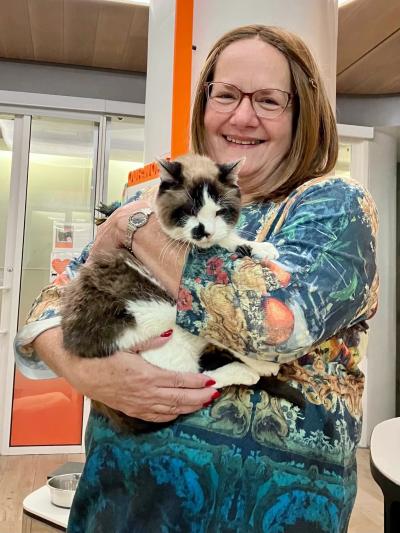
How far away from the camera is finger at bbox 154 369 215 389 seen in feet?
2.58

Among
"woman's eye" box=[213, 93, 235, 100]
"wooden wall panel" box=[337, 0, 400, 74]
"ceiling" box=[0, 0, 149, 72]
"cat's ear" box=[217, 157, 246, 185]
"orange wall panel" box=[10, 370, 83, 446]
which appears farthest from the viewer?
"orange wall panel" box=[10, 370, 83, 446]

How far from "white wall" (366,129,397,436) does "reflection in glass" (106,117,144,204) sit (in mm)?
1906

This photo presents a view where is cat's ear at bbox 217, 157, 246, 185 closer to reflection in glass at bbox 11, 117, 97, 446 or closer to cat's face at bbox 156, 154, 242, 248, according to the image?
cat's face at bbox 156, 154, 242, 248

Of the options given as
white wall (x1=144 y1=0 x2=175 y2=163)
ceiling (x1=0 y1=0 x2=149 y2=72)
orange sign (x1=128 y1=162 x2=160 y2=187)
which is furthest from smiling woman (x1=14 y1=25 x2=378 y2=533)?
ceiling (x1=0 y1=0 x2=149 y2=72)

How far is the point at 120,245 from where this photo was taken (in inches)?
34.2

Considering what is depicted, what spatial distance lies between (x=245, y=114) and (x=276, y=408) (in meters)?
0.55

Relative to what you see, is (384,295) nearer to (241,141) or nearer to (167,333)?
(241,141)

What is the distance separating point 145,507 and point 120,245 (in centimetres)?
44

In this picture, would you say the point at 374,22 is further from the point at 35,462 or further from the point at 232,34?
the point at 35,462

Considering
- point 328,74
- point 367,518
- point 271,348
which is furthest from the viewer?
point 367,518

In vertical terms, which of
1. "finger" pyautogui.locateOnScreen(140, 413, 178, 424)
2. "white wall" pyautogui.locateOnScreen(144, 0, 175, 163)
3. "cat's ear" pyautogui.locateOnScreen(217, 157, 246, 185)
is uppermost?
"white wall" pyautogui.locateOnScreen(144, 0, 175, 163)

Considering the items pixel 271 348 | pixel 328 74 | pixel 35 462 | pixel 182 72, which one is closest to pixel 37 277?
pixel 35 462

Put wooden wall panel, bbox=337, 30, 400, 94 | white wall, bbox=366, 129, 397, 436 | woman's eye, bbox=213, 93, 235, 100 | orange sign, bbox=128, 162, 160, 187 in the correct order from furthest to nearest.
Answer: white wall, bbox=366, 129, 397, 436, wooden wall panel, bbox=337, 30, 400, 94, orange sign, bbox=128, 162, 160, 187, woman's eye, bbox=213, 93, 235, 100

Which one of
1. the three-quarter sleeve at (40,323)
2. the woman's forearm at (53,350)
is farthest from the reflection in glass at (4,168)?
the woman's forearm at (53,350)
